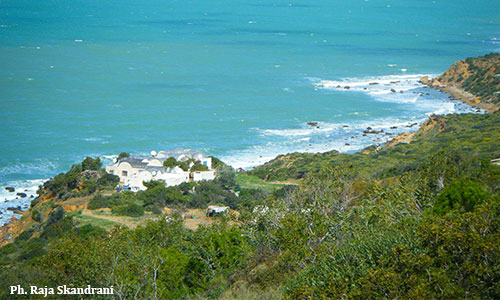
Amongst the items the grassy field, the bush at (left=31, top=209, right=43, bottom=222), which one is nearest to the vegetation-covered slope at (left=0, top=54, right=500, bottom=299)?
the bush at (left=31, top=209, right=43, bottom=222)

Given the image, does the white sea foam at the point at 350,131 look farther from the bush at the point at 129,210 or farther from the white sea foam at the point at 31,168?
the bush at the point at 129,210

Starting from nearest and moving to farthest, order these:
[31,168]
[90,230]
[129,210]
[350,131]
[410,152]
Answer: [90,230], [129,210], [410,152], [31,168], [350,131]

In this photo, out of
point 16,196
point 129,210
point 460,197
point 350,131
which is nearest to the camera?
point 460,197

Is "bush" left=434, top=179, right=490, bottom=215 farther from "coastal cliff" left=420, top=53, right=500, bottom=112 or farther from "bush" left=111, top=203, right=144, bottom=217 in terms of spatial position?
"coastal cliff" left=420, top=53, right=500, bottom=112

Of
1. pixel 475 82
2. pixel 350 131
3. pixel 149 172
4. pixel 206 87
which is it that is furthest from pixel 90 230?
pixel 475 82

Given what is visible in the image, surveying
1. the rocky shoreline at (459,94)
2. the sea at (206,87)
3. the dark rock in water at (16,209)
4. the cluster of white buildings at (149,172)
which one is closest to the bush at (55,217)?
the cluster of white buildings at (149,172)

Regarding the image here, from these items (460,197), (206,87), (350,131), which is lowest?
(350,131)

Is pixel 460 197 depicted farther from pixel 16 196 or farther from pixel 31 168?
pixel 31 168

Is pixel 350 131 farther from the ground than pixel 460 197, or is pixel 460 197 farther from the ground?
pixel 460 197
